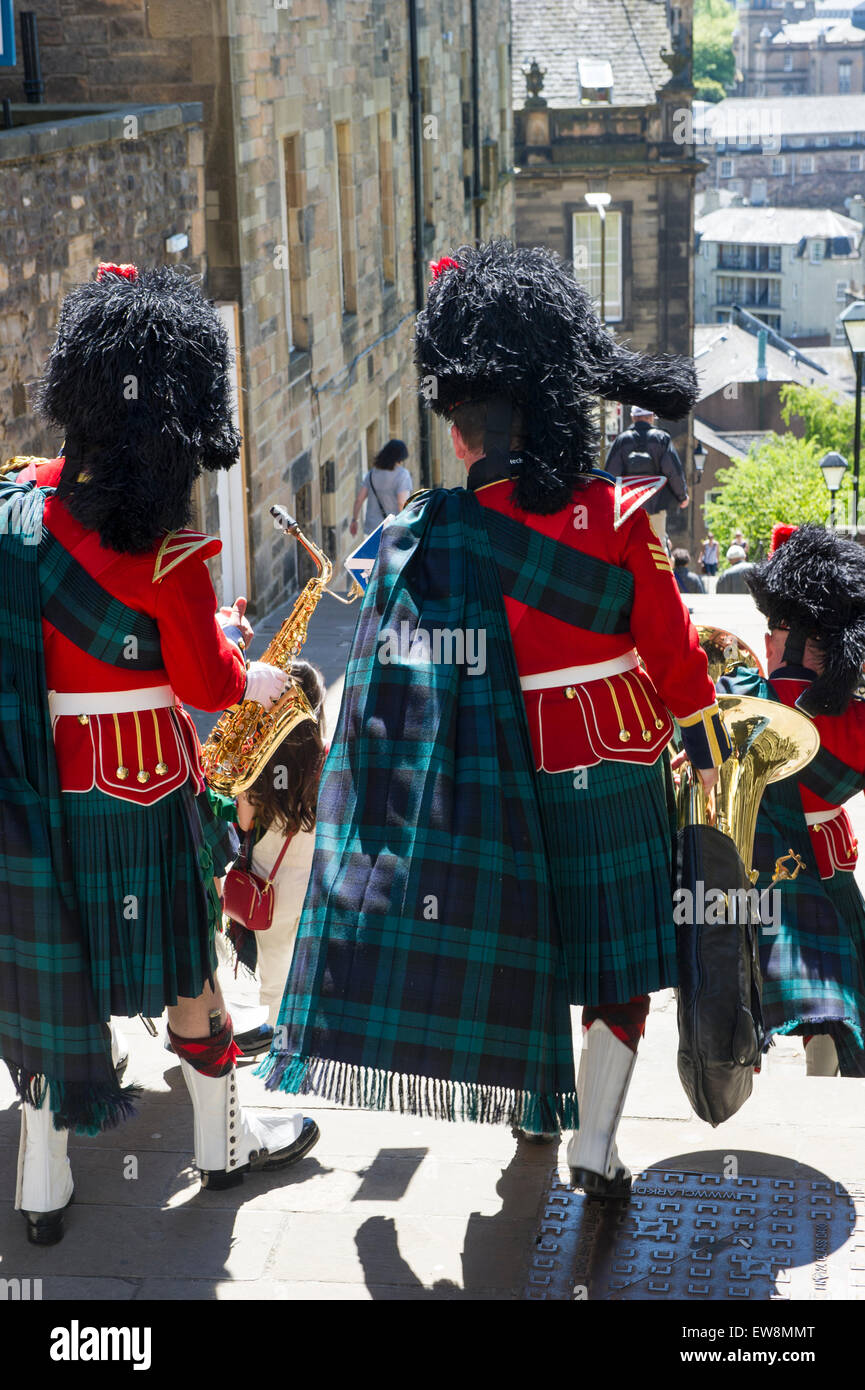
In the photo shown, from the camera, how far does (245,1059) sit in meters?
4.74

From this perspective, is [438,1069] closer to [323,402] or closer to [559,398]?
[559,398]

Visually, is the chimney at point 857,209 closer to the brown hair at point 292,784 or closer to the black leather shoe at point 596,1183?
the brown hair at point 292,784

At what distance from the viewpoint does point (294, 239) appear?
14.3m

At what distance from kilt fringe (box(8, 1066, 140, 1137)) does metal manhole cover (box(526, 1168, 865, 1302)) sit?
945 millimetres

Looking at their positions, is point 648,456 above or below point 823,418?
above

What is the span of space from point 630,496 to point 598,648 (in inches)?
13.0

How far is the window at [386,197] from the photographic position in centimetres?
1866

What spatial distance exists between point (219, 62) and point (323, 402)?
13.6 ft

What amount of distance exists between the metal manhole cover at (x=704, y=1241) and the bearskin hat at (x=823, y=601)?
1490 millimetres

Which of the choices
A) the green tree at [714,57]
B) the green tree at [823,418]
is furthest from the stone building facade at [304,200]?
the green tree at [714,57]

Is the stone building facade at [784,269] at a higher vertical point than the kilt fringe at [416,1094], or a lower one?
lower

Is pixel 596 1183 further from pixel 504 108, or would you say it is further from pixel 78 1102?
pixel 504 108

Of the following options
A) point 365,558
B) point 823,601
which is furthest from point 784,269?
point 365,558
